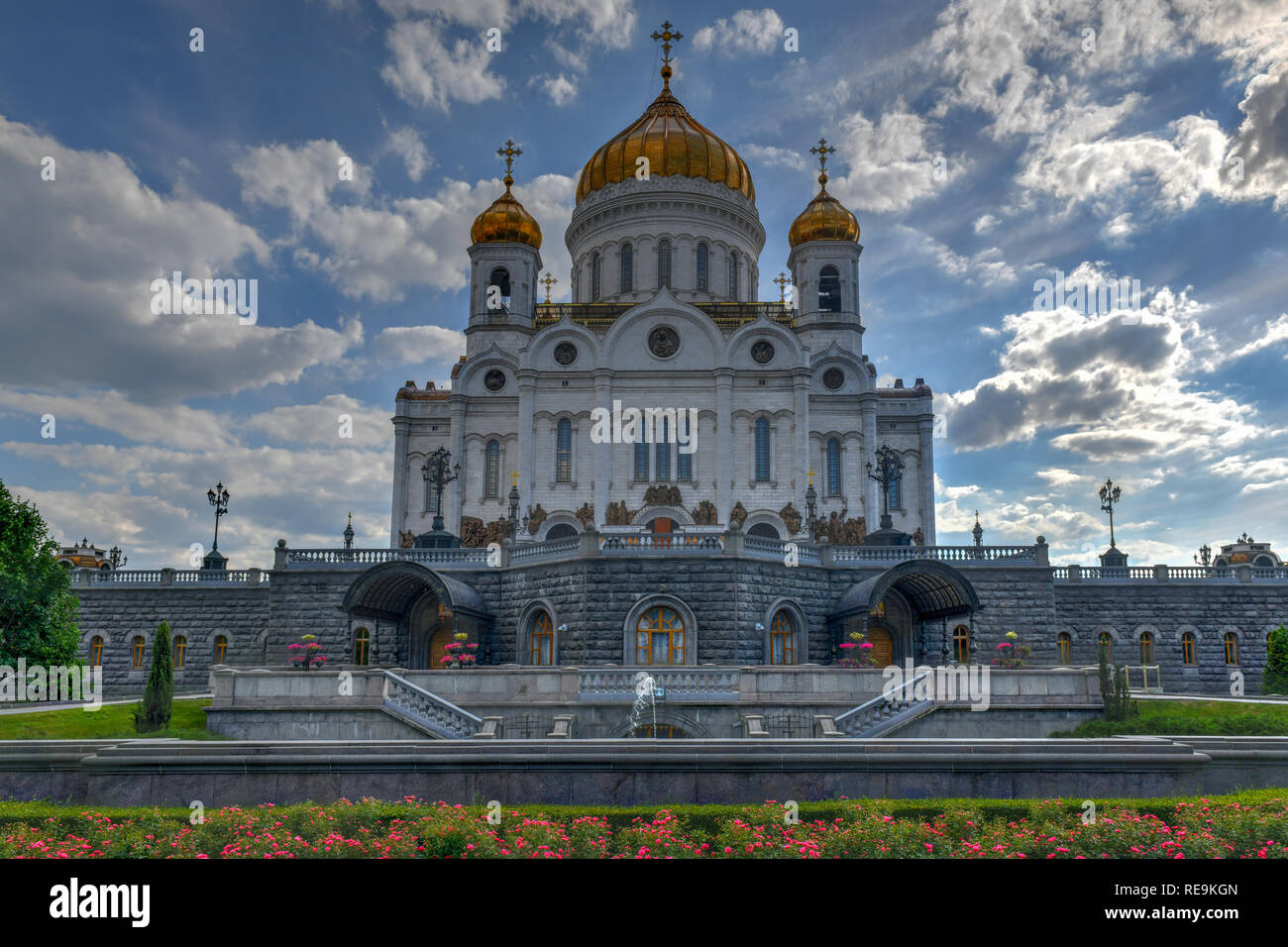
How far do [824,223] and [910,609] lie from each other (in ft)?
80.2

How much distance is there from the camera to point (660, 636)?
103ft

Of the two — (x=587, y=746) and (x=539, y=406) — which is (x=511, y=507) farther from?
(x=587, y=746)

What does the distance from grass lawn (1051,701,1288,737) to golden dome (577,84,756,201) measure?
36.4m

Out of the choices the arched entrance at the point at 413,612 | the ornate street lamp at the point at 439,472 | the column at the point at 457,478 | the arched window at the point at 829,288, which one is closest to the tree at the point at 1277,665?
the arched window at the point at 829,288

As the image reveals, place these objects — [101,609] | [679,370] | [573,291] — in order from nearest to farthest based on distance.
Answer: [101,609] → [679,370] → [573,291]

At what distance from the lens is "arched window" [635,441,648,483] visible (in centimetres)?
4519

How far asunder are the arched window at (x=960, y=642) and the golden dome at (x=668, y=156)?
29.2 m

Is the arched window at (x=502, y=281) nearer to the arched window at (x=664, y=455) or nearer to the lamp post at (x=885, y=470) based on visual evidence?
the arched window at (x=664, y=455)

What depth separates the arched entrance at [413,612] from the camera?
32562 millimetres

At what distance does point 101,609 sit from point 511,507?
17.1 m

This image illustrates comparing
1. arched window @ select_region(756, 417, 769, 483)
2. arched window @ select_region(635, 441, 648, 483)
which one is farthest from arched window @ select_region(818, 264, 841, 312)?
arched window @ select_region(635, 441, 648, 483)

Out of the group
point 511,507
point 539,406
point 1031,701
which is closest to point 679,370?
point 539,406

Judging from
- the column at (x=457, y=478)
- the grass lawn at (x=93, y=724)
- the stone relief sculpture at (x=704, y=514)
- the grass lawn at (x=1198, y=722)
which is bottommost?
the grass lawn at (x=93, y=724)

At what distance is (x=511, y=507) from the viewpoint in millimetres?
41969
